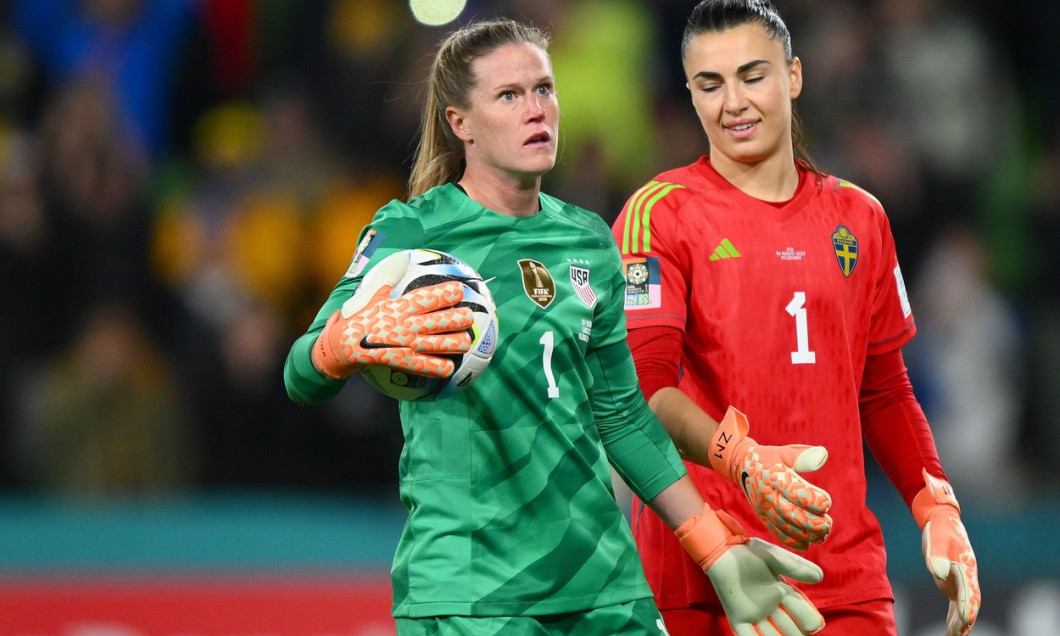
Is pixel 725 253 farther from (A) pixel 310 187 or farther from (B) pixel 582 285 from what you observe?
(A) pixel 310 187

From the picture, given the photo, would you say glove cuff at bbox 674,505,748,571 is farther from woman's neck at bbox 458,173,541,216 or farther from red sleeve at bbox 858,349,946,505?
woman's neck at bbox 458,173,541,216

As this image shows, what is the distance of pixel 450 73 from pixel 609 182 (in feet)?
12.4

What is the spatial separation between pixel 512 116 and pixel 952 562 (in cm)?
155

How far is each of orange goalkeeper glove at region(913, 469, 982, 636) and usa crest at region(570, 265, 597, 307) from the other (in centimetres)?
108

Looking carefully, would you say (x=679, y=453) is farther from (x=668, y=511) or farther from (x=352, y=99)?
(x=352, y=99)

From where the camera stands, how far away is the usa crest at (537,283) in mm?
3146

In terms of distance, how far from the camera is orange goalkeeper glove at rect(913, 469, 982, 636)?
3.47 m

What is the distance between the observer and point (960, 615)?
346 cm

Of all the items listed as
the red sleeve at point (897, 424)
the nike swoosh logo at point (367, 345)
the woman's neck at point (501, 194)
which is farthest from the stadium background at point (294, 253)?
the nike swoosh logo at point (367, 345)

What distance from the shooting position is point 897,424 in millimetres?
3748

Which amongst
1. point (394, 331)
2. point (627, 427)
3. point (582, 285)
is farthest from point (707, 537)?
point (394, 331)

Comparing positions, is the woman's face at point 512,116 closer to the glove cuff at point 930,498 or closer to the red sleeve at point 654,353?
the red sleeve at point 654,353

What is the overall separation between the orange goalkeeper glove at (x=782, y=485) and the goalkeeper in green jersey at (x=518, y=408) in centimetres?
10

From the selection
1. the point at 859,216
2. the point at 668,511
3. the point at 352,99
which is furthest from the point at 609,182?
the point at 668,511
